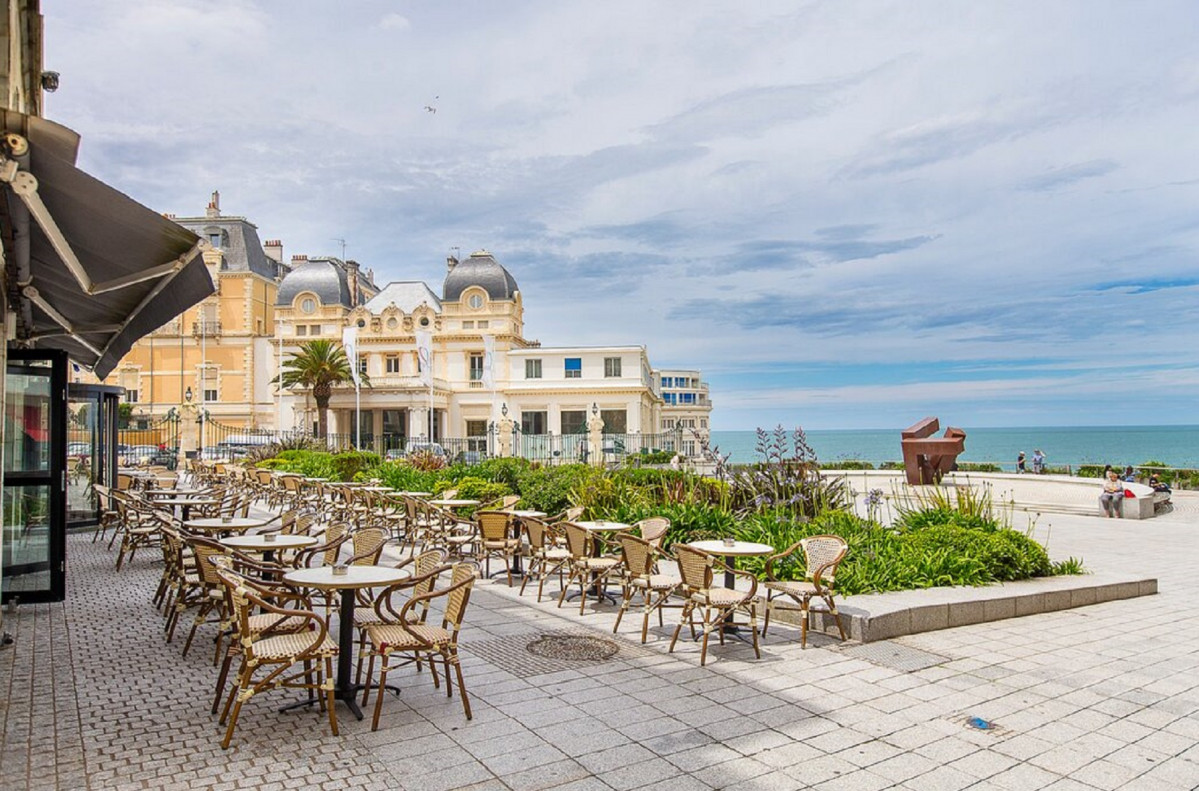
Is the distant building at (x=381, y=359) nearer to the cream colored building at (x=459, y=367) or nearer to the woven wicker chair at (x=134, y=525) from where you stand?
the cream colored building at (x=459, y=367)

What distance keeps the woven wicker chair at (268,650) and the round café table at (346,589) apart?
0.14 metres

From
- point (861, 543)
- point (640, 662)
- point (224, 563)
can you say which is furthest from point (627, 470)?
point (224, 563)

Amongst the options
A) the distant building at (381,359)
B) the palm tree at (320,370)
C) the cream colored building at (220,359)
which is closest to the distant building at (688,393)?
the distant building at (381,359)

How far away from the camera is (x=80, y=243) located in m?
4.97

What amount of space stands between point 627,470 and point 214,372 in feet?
166

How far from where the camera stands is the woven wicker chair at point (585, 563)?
8311 millimetres

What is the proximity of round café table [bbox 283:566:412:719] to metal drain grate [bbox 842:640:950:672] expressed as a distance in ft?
12.2

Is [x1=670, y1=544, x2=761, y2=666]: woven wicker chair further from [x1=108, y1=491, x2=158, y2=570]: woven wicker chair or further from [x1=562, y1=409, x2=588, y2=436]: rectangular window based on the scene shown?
[x1=562, y1=409, x2=588, y2=436]: rectangular window

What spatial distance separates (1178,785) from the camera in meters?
4.12

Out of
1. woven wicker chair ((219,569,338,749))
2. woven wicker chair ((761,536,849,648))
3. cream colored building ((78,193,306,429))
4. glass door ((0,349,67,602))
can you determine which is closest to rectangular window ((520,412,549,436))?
cream colored building ((78,193,306,429))

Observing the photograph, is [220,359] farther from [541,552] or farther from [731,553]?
[731,553]

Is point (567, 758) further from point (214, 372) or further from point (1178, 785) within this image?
point (214, 372)

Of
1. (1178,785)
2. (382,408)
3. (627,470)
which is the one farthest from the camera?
(382,408)

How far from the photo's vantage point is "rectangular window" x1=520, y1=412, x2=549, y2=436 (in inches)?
2003
